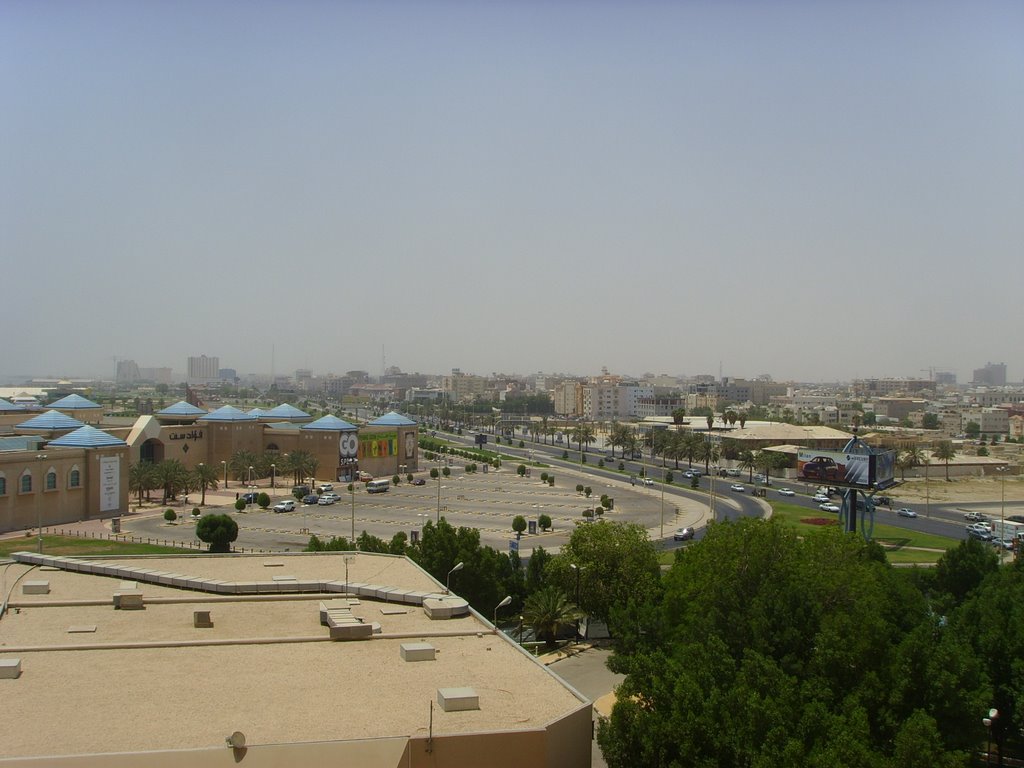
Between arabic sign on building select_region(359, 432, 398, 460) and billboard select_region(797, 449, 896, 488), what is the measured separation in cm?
3450

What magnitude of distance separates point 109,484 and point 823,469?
35333mm

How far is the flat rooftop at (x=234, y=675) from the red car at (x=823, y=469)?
25984 mm

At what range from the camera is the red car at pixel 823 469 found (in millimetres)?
38562

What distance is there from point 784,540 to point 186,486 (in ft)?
132

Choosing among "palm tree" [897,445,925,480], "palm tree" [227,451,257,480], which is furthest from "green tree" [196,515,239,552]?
"palm tree" [897,445,925,480]

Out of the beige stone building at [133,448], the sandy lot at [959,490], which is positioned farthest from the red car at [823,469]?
the beige stone building at [133,448]

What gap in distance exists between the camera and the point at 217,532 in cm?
3288

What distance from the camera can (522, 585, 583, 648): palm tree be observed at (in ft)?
74.6

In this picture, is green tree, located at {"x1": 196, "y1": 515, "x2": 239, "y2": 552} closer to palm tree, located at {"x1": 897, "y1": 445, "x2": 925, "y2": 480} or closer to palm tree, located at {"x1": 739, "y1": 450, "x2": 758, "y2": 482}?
palm tree, located at {"x1": 739, "y1": 450, "x2": 758, "y2": 482}

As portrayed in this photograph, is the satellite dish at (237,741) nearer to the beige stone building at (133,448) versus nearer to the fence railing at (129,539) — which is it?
the fence railing at (129,539)

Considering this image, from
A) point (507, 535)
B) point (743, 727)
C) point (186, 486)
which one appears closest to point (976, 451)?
point (507, 535)

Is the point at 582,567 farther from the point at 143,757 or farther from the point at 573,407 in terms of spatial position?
the point at 573,407

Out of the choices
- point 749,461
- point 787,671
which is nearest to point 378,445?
point 749,461

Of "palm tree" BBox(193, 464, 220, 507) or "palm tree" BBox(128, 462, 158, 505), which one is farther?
"palm tree" BBox(193, 464, 220, 507)
